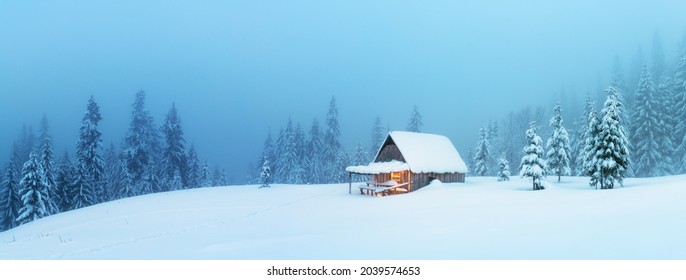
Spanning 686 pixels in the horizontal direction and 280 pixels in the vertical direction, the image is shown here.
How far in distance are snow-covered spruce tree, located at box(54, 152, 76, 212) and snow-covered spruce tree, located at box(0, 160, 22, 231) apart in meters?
3.61

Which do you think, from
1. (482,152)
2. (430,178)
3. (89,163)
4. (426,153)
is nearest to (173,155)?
(89,163)

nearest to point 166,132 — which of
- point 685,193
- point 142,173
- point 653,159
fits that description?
point 142,173

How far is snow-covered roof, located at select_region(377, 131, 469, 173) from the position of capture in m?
34.8

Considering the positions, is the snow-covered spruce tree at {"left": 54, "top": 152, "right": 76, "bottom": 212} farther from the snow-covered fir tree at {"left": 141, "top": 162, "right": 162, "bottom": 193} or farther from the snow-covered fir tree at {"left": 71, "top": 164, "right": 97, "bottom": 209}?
the snow-covered fir tree at {"left": 141, "top": 162, "right": 162, "bottom": 193}

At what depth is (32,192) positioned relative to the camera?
120 feet

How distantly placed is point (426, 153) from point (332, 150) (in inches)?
1240

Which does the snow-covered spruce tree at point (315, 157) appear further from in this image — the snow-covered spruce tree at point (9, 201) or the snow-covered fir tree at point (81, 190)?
the snow-covered spruce tree at point (9, 201)

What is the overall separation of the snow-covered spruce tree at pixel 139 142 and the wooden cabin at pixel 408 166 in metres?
32.2

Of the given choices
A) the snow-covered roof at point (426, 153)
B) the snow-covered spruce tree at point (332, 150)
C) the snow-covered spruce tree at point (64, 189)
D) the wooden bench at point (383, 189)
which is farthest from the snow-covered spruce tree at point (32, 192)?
the snow-covered spruce tree at point (332, 150)

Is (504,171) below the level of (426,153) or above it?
below

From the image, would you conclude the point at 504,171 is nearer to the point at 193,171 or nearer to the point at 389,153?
the point at 389,153

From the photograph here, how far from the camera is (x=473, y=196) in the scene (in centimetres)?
2459

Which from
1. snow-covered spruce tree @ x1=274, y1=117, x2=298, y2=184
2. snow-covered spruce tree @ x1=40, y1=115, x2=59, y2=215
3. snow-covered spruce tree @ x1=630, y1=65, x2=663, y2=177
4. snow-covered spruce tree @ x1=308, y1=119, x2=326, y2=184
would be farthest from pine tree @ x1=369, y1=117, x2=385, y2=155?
snow-covered spruce tree @ x1=40, y1=115, x2=59, y2=215

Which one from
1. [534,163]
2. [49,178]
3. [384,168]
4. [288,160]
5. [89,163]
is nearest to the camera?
[534,163]
